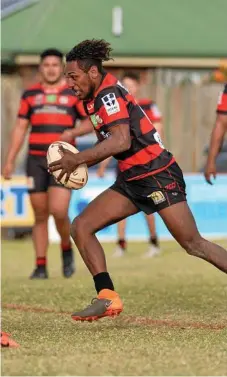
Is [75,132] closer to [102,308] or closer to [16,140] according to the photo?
[16,140]

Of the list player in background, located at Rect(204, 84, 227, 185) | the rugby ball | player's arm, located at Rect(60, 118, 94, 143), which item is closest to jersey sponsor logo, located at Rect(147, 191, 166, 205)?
the rugby ball

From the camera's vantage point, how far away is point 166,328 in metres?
7.74

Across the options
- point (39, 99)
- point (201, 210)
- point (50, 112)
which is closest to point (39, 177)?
point (50, 112)

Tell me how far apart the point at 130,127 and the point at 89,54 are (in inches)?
22.7

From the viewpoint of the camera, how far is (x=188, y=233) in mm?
7797


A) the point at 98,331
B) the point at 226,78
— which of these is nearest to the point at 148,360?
the point at 98,331

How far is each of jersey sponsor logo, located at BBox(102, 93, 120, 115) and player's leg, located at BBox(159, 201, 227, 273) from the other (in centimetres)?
79

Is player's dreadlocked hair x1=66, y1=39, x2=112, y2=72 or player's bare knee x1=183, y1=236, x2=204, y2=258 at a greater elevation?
player's dreadlocked hair x1=66, y1=39, x2=112, y2=72

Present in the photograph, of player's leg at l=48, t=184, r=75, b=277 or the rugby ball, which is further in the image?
player's leg at l=48, t=184, r=75, b=277

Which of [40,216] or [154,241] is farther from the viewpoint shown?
[154,241]

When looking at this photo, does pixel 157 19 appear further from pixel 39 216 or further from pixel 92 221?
pixel 92 221

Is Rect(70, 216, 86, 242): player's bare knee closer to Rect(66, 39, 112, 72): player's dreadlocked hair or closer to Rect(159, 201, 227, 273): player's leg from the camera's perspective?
Rect(159, 201, 227, 273): player's leg

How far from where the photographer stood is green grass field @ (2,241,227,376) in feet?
20.1

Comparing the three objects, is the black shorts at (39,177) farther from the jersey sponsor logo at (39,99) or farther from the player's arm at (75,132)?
the player's arm at (75,132)
